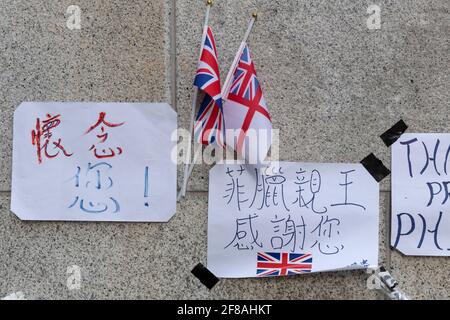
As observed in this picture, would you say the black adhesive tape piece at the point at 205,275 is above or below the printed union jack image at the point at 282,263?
below

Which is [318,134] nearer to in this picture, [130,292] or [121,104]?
[121,104]

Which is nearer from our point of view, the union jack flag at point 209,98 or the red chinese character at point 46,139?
the union jack flag at point 209,98

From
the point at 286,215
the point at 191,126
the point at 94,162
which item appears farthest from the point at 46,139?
the point at 286,215

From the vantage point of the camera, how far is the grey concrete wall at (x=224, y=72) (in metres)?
1.80

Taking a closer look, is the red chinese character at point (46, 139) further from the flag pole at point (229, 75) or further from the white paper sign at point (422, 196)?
the white paper sign at point (422, 196)

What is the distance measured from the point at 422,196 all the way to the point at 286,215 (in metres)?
0.49

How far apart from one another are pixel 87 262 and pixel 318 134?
95 cm

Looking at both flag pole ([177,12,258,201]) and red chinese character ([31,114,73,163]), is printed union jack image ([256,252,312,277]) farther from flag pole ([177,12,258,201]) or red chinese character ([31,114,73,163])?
red chinese character ([31,114,73,163])

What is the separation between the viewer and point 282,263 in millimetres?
1803

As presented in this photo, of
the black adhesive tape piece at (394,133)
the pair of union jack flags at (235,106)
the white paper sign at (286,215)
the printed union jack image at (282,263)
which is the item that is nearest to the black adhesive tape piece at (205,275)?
the white paper sign at (286,215)

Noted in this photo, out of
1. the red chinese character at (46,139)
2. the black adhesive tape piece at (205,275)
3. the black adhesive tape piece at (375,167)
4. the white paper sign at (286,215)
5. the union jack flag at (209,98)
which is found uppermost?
the union jack flag at (209,98)

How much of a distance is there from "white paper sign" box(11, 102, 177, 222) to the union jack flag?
11 centimetres

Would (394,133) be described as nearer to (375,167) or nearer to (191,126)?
(375,167)

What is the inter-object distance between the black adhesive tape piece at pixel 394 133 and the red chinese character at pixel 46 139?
1151 millimetres
